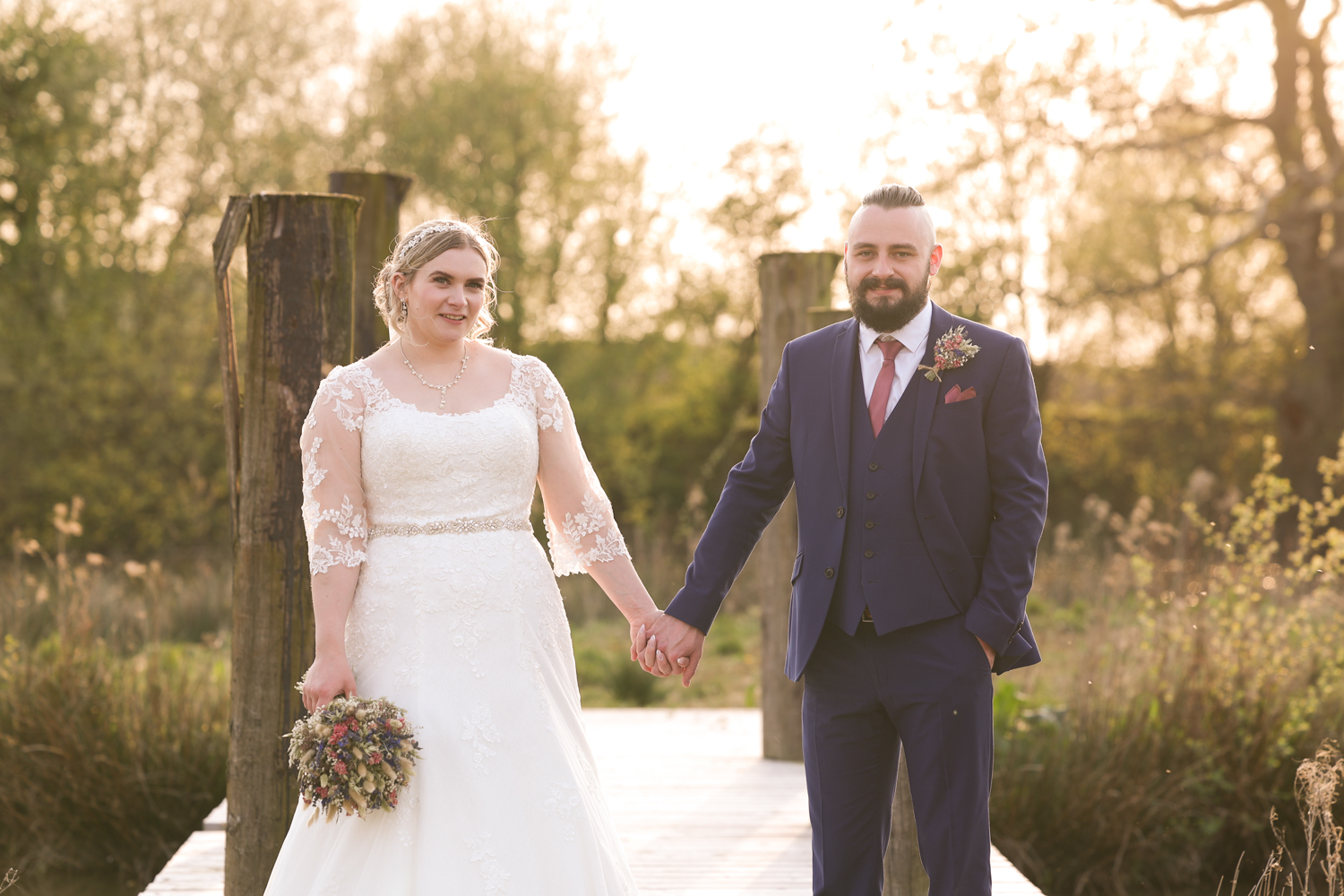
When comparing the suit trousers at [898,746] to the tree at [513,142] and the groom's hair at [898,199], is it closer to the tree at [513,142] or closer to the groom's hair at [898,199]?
the groom's hair at [898,199]

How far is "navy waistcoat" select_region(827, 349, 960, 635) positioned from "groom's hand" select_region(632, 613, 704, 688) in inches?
15.2

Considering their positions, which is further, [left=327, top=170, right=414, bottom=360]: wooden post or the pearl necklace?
[left=327, top=170, right=414, bottom=360]: wooden post

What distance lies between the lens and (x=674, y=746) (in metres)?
5.74

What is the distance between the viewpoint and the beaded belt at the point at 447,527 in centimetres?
293

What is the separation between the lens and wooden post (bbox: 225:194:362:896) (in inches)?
131

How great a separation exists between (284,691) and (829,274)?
2832 mm

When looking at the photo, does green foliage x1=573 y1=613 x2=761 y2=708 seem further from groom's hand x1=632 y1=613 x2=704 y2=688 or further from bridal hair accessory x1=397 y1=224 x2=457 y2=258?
bridal hair accessory x1=397 y1=224 x2=457 y2=258

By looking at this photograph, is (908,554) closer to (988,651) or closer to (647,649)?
(988,651)

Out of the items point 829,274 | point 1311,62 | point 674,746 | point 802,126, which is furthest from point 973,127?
point 674,746

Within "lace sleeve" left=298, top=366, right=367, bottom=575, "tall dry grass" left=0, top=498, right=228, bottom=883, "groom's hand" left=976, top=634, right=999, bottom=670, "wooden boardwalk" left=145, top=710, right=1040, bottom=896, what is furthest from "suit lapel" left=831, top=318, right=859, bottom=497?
"tall dry grass" left=0, top=498, right=228, bottom=883

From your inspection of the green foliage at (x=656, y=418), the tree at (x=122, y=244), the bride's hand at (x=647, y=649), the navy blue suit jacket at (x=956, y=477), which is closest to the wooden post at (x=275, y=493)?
the bride's hand at (x=647, y=649)

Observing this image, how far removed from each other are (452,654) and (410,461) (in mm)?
471

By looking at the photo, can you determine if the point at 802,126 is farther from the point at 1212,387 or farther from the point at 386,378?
the point at 386,378

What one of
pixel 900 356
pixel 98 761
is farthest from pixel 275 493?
pixel 98 761
